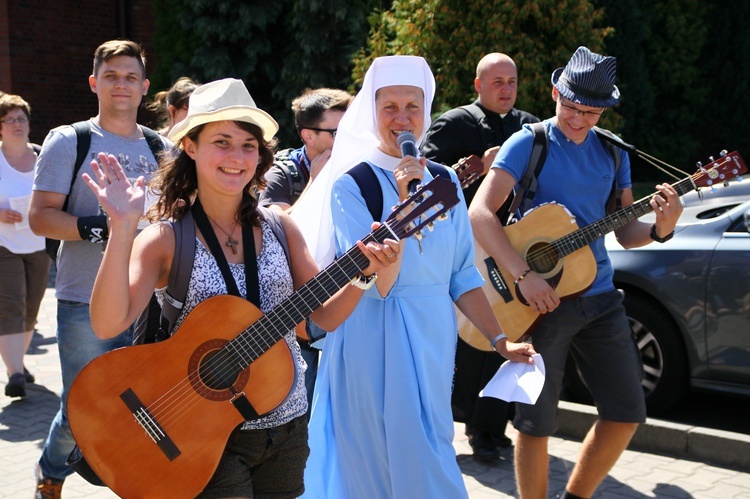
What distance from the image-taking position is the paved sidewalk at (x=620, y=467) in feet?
17.3

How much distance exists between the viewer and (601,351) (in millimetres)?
4574

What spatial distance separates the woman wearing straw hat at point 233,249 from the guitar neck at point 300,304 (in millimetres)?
62

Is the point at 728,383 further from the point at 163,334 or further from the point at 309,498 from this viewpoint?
the point at 163,334

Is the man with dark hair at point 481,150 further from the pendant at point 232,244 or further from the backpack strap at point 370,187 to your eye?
the pendant at point 232,244

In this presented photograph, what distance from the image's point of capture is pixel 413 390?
11.5 ft

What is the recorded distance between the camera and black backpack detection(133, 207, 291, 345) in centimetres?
304

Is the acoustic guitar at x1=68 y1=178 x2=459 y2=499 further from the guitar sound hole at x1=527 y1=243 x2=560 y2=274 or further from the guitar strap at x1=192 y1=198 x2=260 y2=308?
the guitar sound hole at x1=527 y1=243 x2=560 y2=274

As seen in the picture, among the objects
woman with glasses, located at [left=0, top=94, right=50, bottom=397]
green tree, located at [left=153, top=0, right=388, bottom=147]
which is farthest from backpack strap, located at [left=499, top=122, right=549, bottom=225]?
green tree, located at [left=153, top=0, right=388, bottom=147]

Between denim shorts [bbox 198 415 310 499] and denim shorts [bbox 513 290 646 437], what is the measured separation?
5.08 ft

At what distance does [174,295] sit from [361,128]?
3.64 feet

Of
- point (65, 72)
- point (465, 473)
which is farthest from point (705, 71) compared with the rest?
point (465, 473)

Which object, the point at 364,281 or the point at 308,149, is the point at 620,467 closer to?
the point at 308,149

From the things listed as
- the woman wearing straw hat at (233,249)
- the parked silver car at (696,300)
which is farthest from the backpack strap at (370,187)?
the parked silver car at (696,300)

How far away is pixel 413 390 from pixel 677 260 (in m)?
3.36
